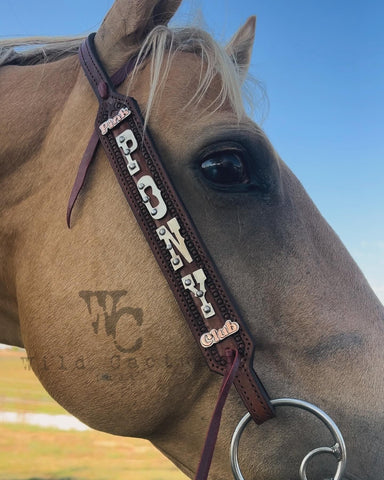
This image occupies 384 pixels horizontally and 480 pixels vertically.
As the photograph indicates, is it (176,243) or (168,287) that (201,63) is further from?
(168,287)

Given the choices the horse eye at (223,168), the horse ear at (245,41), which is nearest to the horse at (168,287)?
the horse eye at (223,168)

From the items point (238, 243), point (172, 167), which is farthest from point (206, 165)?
point (238, 243)

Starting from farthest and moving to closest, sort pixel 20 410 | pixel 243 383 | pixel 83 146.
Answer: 1. pixel 20 410
2. pixel 83 146
3. pixel 243 383

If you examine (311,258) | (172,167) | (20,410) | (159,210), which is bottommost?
(20,410)

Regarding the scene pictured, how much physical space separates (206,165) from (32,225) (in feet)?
1.89

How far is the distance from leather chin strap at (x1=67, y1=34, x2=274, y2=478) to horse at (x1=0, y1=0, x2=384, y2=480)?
1.4 inches

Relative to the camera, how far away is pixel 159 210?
116 cm

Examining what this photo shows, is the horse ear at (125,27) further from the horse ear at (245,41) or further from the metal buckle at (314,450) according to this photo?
the metal buckle at (314,450)

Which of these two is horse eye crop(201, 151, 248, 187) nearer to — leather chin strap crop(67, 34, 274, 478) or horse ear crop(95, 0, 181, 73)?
leather chin strap crop(67, 34, 274, 478)

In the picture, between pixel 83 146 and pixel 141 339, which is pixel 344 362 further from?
pixel 83 146

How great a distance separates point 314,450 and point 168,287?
543 millimetres

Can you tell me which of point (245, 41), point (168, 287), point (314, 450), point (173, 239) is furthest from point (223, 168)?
point (245, 41)

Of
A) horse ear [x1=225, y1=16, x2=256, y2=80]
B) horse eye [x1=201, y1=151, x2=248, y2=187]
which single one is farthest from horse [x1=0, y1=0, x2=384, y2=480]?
horse ear [x1=225, y1=16, x2=256, y2=80]

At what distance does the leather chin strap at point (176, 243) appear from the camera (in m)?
1.08
